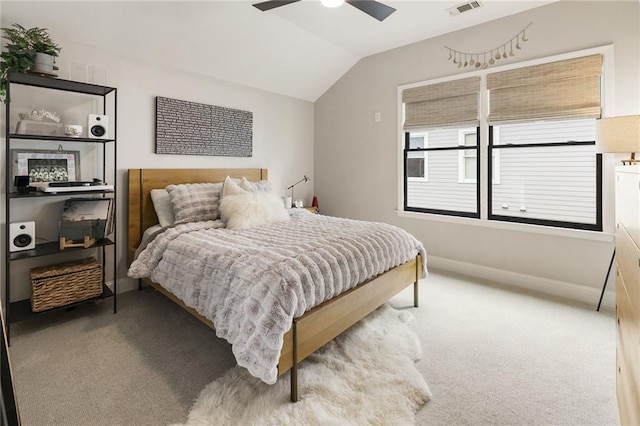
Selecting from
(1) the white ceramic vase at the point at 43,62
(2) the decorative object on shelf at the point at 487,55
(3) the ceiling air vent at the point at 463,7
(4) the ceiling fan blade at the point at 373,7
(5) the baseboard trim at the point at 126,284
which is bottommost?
(5) the baseboard trim at the point at 126,284

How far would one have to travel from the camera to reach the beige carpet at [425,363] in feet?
5.48

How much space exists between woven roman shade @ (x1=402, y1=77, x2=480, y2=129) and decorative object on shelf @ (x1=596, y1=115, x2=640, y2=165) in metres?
1.45

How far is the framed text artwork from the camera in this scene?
3414 millimetres

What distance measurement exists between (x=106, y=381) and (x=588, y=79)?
4281 millimetres

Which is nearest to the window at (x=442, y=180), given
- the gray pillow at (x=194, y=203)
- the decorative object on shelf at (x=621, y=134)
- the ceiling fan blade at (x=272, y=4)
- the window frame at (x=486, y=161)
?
the window frame at (x=486, y=161)

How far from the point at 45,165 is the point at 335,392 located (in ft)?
9.20

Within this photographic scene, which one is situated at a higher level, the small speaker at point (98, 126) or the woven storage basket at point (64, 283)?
the small speaker at point (98, 126)

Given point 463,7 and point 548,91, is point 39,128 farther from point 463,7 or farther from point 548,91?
point 548,91

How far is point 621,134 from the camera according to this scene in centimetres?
214

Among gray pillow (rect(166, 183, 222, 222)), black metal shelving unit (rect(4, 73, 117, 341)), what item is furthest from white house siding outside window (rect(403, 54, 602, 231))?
black metal shelving unit (rect(4, 73, 117, 341))

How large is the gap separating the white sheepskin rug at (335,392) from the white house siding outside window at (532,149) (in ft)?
7.23

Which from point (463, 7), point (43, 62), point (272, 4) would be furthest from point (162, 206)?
point (463, 7)

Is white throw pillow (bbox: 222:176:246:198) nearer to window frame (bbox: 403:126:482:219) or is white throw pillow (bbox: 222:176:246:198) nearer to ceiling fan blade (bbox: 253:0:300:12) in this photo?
ceiling fan blade (bbox: 253:0:300:12)

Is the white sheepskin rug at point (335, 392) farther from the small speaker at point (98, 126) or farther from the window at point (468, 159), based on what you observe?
the window at point (468, 159)
